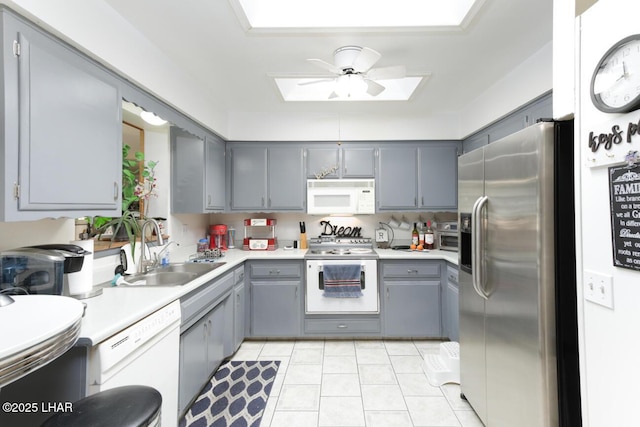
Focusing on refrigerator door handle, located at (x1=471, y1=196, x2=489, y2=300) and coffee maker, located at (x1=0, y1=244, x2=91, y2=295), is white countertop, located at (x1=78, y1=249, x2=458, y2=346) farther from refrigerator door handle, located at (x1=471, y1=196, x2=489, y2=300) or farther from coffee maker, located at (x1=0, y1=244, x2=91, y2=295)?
refrigerator door handle, located at (x1=471, y1=196, x2=489, y2=300)

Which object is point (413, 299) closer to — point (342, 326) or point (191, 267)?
point (342, 326)

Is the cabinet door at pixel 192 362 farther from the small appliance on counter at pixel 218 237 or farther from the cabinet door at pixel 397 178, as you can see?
the cabinet door at pixel 397 178

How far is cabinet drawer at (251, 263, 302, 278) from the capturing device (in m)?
A: 2.93

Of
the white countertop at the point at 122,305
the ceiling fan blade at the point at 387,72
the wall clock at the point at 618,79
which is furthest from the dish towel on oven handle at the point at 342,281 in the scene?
the wall clock at the point at 618,79

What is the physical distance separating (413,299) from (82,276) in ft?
8.85

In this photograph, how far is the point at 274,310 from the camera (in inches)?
115

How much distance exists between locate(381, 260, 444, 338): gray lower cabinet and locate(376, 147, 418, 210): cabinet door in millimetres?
740

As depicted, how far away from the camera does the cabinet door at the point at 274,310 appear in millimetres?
2920

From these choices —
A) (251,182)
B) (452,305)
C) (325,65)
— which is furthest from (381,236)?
(325,65)

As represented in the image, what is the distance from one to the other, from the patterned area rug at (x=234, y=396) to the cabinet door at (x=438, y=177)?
2.39 m

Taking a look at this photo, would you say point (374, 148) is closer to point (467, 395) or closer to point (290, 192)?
point (290, 192)

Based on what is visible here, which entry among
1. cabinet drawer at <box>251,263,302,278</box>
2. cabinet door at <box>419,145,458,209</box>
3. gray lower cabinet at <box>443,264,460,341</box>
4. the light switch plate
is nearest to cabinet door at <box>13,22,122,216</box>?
cabinet drawer at <box>251,263,302,278</box>

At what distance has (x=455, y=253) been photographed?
3.08 meters

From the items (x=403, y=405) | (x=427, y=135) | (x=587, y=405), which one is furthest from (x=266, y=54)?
(x=403, y=405)
